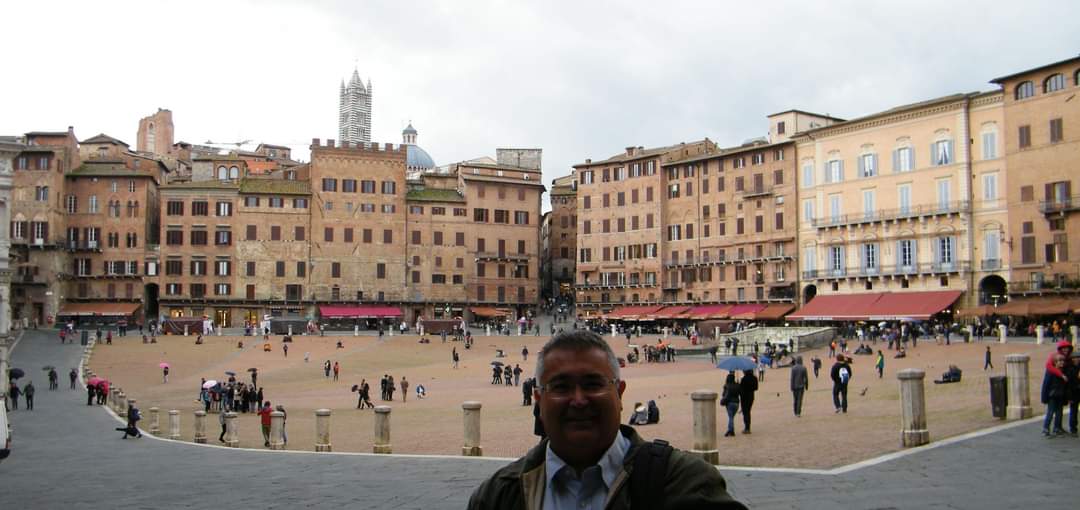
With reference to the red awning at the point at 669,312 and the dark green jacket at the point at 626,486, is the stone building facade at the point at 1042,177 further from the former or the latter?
the dark green jacket at the point at 626,486

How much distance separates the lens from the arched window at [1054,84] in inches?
1932

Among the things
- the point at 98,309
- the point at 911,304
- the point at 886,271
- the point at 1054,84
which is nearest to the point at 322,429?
the point at 911,304

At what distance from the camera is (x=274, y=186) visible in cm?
7388

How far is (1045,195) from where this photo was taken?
49.8m

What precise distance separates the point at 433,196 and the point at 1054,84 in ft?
146

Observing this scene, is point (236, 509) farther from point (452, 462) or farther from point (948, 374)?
point (948, 374)

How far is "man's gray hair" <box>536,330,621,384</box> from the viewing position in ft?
10.4

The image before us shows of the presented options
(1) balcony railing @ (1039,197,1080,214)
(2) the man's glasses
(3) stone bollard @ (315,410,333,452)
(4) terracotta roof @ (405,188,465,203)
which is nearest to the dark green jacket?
(2) the man's glasses

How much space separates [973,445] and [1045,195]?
42.8 metres

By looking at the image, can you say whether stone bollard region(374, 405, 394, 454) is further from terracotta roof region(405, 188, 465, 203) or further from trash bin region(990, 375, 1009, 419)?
terracotta roof region(405, 188, 465, 203)

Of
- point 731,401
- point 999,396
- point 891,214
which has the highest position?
point 891,214

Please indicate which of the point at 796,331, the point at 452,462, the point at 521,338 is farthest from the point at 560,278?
the point at 452,462

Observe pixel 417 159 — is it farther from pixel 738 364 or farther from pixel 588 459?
pixel 588 459

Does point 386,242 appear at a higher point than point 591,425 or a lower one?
higher
